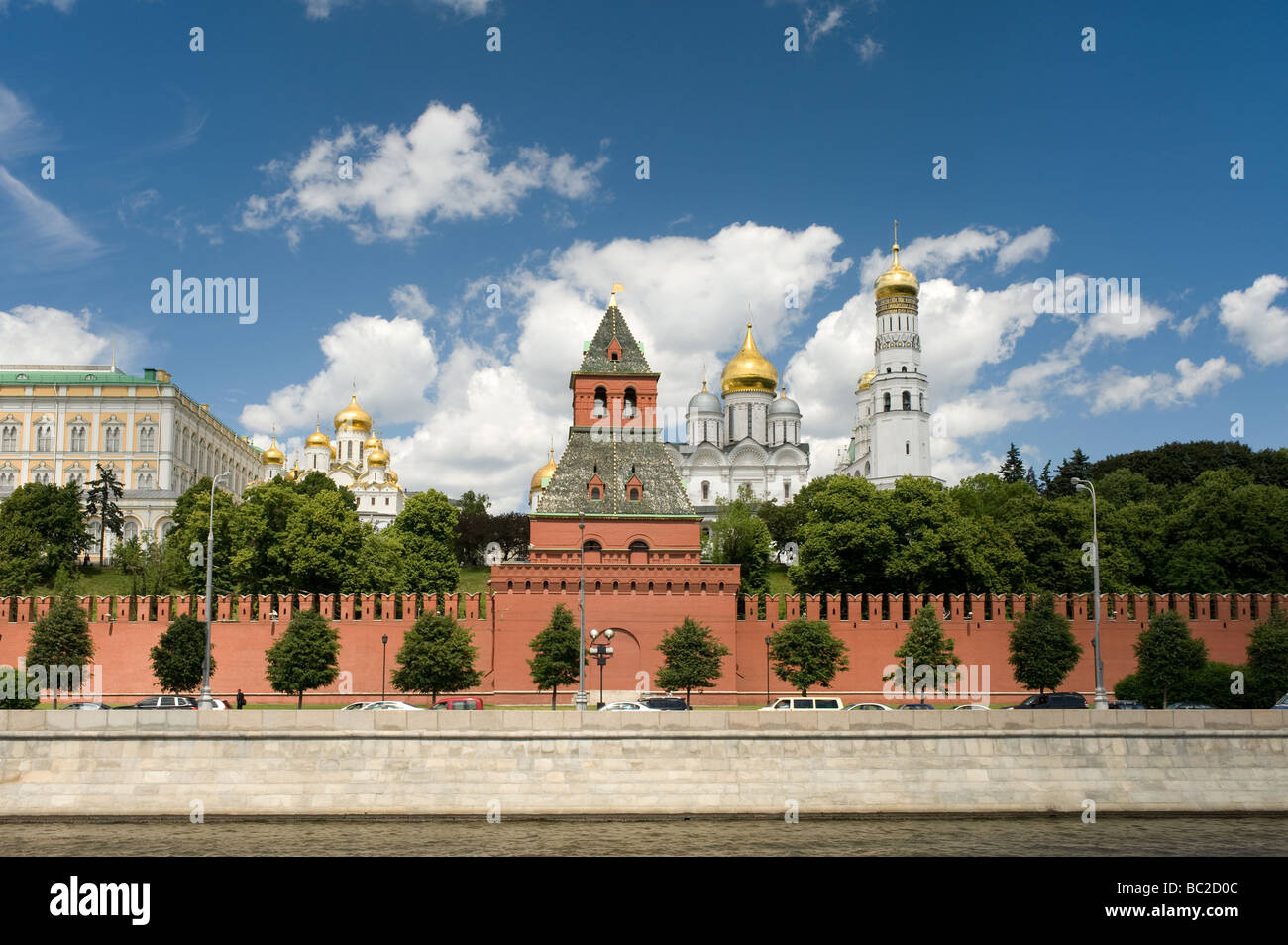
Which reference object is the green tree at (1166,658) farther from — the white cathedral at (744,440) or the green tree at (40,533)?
the white cathedral at (744,440)

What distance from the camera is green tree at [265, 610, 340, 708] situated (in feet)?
124

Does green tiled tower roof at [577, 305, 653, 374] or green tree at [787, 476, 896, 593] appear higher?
green tiled tower roof at [577, 305, 653, 374]

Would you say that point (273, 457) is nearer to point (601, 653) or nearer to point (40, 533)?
point (40, 533)

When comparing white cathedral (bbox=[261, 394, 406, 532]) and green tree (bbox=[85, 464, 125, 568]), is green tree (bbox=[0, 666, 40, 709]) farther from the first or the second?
white cathedral (bbox=[261, 394, 406, 532])

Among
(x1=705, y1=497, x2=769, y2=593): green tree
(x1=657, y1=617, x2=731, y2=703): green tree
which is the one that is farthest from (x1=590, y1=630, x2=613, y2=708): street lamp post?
(x1=705, y1=497, x2=769, y2=593): green tree

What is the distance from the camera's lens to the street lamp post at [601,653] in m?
30.8

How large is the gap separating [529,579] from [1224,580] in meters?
29.5

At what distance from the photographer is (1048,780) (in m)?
24.7

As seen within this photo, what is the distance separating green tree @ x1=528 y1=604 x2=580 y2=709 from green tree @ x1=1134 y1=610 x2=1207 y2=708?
18220 mm

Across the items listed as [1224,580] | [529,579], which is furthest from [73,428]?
[1224,580]

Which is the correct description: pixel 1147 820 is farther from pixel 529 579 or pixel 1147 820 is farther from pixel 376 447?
pixel 376 447

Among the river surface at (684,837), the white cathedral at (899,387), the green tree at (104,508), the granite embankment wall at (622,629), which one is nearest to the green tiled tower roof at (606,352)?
the granite embankment wall at (622,629)

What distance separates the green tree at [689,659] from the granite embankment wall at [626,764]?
456 inches

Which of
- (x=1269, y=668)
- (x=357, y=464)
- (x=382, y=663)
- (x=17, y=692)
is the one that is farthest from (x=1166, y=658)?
(x=357, y=464)
